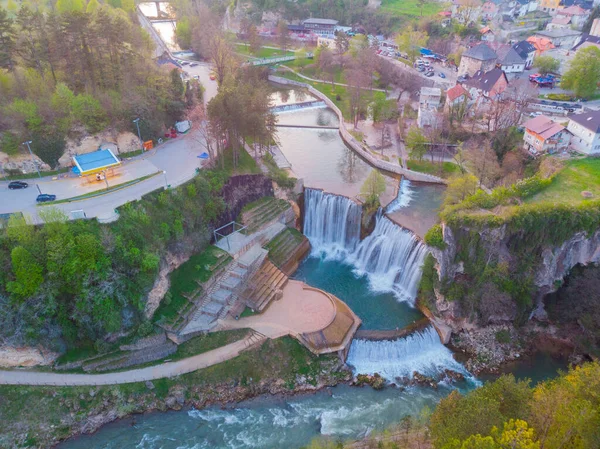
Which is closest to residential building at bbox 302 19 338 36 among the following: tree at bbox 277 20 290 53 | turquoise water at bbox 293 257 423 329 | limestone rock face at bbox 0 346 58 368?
tree at bbox 277 20 290 53

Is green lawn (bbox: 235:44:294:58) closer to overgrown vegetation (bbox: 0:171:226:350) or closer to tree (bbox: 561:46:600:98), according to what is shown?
tree (bbox: 561:46:600:98)

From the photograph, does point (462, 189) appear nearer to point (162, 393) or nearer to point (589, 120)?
point (589, 120)

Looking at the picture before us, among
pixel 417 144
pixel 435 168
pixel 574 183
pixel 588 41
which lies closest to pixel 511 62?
pixel 588 41

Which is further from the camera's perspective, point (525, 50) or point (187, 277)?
point (525, 50)

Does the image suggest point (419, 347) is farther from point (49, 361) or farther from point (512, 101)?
point (512, 101)

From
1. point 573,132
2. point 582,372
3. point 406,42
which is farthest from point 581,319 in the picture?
point 406,42

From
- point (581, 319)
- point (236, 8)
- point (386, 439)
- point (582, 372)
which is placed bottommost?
point (386, 439)

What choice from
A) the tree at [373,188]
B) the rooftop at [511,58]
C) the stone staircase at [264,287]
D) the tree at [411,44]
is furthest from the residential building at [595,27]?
the stone staircase at [264,287]

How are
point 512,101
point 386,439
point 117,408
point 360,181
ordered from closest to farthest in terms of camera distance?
point 386,439
point 117,408
point 360,181
point 512,101
